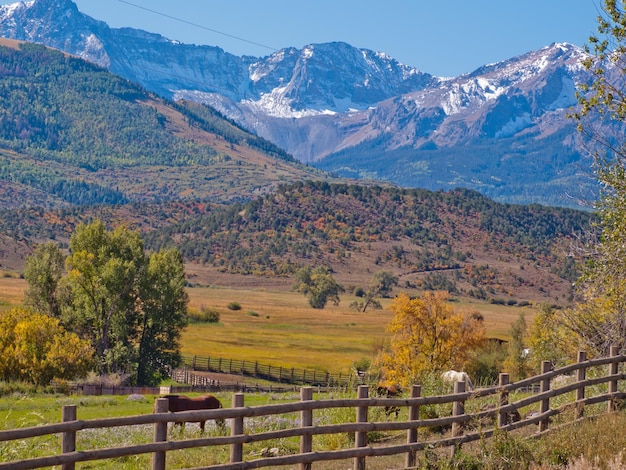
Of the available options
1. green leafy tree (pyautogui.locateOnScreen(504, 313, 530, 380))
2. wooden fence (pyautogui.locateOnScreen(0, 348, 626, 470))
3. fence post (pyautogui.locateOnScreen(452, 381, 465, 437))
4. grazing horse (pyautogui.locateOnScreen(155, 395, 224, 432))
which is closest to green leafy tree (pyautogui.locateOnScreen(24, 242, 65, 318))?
green leafy tree (pyautogui.locateOnScreen(504, 313, 530, 380))

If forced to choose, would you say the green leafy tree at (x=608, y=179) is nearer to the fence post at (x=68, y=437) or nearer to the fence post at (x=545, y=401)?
the fence post at (x=545, y=401)

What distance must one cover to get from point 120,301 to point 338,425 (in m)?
43.6

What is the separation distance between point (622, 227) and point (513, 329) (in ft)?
212

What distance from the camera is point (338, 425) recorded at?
597 inches

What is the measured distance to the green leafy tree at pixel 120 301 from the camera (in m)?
55.8

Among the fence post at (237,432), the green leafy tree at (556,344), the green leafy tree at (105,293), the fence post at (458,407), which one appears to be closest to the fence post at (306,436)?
the fence post at (237,432)

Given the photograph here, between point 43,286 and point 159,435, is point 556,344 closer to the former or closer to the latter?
point 159,435

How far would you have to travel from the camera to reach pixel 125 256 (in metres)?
58.9

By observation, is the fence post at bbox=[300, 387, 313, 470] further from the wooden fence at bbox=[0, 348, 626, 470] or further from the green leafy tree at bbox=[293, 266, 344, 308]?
the green leafy tree at bbox=[293, 266, 344, 308]

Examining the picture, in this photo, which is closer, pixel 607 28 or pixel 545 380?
pixel 545 380

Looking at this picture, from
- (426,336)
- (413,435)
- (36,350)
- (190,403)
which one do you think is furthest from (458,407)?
(426,336)

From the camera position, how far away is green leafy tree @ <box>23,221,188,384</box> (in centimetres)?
5575

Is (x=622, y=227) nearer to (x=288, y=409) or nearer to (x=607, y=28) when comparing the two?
(x=607, y=28)

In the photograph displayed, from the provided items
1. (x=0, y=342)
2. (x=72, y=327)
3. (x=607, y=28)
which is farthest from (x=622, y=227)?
(x=72, y=327)
